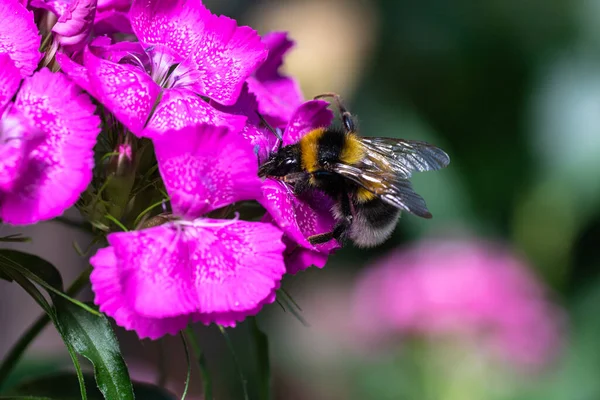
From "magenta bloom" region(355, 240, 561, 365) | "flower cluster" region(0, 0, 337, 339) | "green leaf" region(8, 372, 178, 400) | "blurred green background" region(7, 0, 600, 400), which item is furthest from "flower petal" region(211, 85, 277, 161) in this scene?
"blurred green background" region(7, 0, 600, 400)

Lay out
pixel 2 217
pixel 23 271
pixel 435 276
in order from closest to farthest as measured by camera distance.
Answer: pixel 2 217 → pixel 23 271 → pixel 435 276

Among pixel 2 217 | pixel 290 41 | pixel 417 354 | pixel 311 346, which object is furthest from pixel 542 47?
pixel 2 217

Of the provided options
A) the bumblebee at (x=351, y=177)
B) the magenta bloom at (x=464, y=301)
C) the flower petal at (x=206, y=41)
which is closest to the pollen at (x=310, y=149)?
the bumblebee at (x=351, y=177)

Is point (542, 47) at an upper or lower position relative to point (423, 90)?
upper

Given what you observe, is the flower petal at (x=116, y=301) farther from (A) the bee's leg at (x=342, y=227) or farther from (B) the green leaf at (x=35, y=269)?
(A) the bee's leg at (x=342, y=227)

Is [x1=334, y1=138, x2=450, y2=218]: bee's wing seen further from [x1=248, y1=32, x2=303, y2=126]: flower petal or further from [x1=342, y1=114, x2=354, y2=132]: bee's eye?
[x1=248, y1=32, x2=303, y2=126]: flower petal

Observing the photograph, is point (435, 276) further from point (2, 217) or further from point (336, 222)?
point (2, 217)
